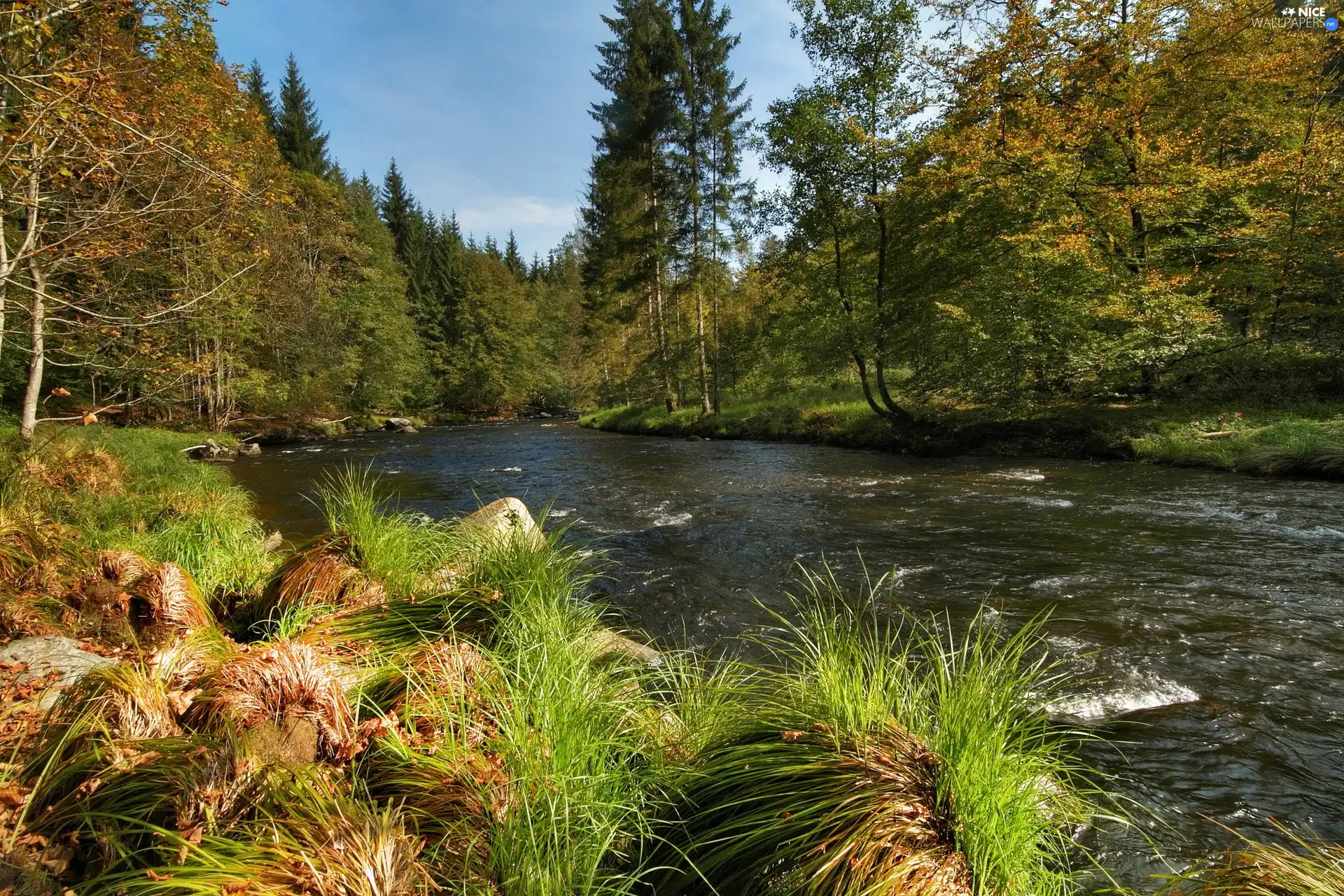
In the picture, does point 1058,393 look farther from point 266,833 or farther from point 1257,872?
point 266,833

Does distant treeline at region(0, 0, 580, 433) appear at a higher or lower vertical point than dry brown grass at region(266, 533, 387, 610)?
higher

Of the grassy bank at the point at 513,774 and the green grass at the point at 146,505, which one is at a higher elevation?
the green grass at the point at 146,505

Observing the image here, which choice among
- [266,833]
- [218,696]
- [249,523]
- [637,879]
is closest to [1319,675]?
[637,879]

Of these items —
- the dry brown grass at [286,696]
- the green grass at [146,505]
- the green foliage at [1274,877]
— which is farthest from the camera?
the green grass at [146,505]

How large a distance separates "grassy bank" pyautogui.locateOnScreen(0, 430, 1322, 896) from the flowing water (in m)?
0.78

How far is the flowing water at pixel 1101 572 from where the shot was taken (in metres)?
3.10

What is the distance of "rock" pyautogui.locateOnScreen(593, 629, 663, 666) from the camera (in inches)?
138

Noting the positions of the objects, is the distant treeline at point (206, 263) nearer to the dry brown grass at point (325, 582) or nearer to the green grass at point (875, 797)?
the dry brown grass at point (325, 582)

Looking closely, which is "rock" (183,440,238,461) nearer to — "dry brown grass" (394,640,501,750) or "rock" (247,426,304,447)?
"rock" (247,426,304,447)

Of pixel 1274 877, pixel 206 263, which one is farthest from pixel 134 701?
pixel 206 263

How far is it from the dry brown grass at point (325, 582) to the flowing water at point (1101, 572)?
1.99m

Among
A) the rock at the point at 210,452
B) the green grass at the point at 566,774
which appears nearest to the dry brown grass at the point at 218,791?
the green grass at the point at 566,774

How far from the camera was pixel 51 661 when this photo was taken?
3047 mm

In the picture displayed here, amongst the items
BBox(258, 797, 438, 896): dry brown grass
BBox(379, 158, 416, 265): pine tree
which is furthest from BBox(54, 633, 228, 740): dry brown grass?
BBox(379, 158, 416, 265): pine tree
